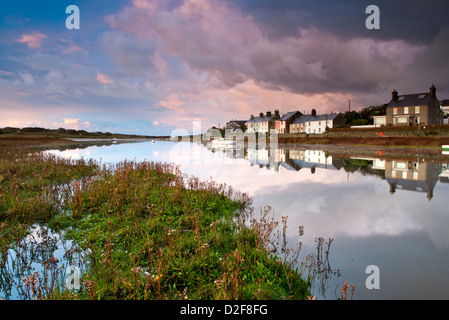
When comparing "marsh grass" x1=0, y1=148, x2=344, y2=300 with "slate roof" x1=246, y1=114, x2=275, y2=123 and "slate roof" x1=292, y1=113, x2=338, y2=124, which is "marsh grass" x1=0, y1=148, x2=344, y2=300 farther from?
"slate roof" x1=246, y1=114, x2=275, y2=123

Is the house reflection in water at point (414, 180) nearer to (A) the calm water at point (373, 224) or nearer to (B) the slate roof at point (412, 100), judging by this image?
(A) the calm water at point (373, 224)

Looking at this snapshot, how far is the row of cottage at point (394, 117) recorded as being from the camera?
6181cm

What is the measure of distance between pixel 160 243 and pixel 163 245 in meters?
0.19

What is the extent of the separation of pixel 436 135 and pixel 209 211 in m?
53.8

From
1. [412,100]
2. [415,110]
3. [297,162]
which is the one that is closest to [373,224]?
[297,162]

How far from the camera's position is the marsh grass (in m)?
4.34

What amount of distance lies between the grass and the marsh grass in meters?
0.02

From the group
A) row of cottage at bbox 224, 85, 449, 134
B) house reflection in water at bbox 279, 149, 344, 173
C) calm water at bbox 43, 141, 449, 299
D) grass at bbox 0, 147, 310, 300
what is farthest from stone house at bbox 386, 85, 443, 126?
grass at bbox 0, 147, 310, 300

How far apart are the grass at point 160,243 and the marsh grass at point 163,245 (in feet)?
0.07

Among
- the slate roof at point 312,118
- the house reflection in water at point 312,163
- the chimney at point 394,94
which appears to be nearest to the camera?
the house reflection in water at point 312,163

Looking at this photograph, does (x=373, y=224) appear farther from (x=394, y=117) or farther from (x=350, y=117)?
(x=350, y=117)

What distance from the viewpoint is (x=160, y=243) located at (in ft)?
21.3

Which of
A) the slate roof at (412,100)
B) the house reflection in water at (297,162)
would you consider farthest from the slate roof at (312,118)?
the house reflection in water at (297,162)
